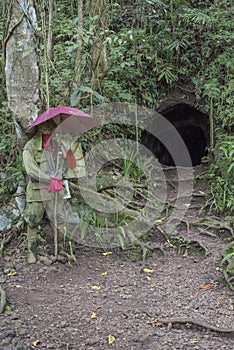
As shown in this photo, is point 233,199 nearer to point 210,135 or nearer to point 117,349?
point 210,135

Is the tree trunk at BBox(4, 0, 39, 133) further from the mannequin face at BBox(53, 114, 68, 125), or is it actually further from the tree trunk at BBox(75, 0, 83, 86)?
the tree trunk at BBox(75, 0, 83, 86)

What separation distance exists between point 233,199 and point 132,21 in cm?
448

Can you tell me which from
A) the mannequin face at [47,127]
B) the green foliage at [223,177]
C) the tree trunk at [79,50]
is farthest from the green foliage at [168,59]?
the mannequin face at [47,127]

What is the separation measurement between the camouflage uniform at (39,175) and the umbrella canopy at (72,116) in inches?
9.4

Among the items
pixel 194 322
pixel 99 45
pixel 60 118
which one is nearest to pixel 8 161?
pixel 60 118

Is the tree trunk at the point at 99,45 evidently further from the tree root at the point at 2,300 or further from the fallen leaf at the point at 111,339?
the fallen leaf at the point at 111,339

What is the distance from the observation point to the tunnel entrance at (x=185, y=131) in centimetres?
872

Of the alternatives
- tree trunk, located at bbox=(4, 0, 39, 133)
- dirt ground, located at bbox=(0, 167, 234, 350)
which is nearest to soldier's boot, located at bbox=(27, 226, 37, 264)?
dirt ground, located at bbox=(0, 167, 234, 350)

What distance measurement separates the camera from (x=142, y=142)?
8.44 metres

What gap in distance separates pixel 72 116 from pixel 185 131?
578cm

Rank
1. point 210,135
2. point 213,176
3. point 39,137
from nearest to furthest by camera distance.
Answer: point 39,137, point 213,176, point 210,135

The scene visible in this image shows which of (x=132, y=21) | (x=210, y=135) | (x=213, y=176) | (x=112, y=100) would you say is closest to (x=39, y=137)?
(x=112, y=100)

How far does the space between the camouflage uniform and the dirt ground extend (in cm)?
48

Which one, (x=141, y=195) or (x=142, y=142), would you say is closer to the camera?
(x=141, y=195)
